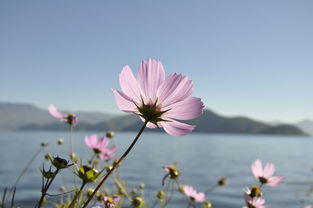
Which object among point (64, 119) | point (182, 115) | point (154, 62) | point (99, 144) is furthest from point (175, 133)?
point (64, 119)

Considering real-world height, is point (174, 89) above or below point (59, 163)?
above

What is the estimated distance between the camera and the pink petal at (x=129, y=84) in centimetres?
68

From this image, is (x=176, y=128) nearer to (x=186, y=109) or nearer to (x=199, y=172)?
(x=186, y=109)

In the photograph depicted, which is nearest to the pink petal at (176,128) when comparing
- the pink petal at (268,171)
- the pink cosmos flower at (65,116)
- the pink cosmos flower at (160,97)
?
the pink cosmos flower at (160,97)

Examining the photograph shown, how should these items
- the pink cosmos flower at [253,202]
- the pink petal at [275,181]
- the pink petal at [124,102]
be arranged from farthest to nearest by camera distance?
1. the pink petal at [275,181]
2. the pink cosmos flower at [253,202]
3. the pink petal at [124,102]

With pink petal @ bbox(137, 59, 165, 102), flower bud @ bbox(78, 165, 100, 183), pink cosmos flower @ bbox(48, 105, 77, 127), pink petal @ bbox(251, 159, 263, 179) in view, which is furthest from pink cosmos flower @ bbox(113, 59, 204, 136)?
pink petal @ bbox(251, 159, 263, 179)

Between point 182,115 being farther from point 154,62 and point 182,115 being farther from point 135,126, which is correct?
point 135,126

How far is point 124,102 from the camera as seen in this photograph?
684 mm

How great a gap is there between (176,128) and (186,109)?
0.14 ft

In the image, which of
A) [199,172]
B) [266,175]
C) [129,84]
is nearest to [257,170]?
[266,175]

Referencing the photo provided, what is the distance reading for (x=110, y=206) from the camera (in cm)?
81

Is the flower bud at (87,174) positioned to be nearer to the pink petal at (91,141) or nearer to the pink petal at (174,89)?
the pink petal at (174,89)

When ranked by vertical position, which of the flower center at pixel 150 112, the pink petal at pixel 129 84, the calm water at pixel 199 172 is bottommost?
the calm water at pixel 199 172

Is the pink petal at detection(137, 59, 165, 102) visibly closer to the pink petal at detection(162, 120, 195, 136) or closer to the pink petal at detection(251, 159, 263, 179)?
the pink petal at detection(162, 120, 195, 136)
